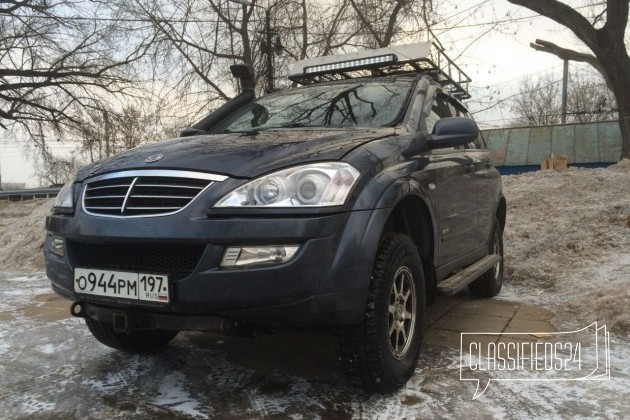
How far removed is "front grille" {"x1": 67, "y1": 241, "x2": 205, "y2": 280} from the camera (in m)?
2.40

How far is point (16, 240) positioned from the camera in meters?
8.60

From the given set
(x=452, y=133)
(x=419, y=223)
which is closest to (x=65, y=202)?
(x=419, y=223)

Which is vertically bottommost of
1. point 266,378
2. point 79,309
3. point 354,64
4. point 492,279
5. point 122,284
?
point 266,378

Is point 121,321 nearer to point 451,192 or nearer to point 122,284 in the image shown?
point 122,284

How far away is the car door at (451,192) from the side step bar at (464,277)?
0.13 meters

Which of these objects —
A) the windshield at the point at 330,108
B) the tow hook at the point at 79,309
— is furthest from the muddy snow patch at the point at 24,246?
the tow hook at the point at 79,309

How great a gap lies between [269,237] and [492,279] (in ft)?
11.2

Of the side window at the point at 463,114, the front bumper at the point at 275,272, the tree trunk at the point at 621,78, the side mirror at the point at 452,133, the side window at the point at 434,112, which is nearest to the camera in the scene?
the front bumper at the point at 275,272

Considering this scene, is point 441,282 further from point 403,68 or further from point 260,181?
point 403,68

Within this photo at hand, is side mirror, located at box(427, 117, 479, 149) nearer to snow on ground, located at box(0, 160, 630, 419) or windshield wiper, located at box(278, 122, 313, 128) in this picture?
windshield wiper, located at box(278, 122, 313, 128)

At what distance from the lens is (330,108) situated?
368 cm

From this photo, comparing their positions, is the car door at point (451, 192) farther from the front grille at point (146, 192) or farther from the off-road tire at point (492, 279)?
the front grille at point (146, 192)

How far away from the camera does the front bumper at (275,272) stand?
2301 mm

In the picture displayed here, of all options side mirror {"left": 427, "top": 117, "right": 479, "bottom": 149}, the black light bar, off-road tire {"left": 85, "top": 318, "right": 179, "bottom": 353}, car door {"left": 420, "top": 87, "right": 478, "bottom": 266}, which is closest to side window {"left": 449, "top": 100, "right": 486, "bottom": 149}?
car door {"left": 420, "top": 87, "right": 478, "bottom": 266}
